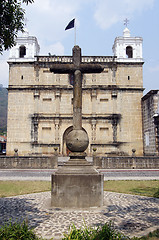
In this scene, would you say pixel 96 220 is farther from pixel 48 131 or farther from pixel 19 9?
pixel 48 131

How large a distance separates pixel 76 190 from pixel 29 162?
13010 millimetres

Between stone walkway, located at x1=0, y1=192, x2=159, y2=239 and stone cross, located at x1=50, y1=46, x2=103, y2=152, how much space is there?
77.8 inches

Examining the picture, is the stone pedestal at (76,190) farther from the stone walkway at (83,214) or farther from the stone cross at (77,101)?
the stone cross at (77,101)

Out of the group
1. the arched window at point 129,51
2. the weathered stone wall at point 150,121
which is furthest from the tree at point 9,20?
the arched window at point 129,51

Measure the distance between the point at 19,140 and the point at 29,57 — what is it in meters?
11.0

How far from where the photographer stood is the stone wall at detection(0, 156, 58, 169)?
18.7m

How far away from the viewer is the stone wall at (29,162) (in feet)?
61.5

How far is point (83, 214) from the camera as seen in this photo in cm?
584

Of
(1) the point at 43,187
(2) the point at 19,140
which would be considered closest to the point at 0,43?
(1) the point at 43,187

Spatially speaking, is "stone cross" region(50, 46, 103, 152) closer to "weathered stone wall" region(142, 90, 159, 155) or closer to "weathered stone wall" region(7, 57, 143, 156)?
"weathered stone wall" region(142, 90, 159, 155)

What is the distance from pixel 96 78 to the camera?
2900cm

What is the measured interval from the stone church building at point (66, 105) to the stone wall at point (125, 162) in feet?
27.6

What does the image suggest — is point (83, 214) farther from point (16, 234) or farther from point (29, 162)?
point (29, 162)

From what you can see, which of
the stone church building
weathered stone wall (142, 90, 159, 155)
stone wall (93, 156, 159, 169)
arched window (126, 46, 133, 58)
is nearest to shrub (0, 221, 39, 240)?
stone wall (93, 156, 159, 169)
